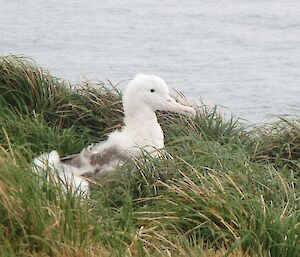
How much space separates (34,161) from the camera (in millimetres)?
5570

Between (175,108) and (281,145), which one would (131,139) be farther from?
(281,145)

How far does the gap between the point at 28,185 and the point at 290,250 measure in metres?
1.16

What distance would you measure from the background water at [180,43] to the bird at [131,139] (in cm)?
436

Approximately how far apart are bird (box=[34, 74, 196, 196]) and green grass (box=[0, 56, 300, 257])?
159mm

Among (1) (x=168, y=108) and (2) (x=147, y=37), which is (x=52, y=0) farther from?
(1) (x=168, y=108)

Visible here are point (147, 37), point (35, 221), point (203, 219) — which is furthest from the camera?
point (147, 37)

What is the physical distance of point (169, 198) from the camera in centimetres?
505

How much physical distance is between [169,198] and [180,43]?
10.7 meters

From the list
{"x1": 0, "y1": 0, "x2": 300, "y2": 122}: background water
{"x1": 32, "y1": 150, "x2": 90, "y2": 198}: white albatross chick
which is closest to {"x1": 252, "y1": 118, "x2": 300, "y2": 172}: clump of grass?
{"x1": 32, "y1": 150, "x2": 90, "y2": 198}: white albatross chick

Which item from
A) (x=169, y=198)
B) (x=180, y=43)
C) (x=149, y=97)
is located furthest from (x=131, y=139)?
(x=180, y=43)

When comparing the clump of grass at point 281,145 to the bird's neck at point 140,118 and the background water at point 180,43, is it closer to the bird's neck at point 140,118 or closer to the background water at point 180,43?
the bird's neck at point 140,118

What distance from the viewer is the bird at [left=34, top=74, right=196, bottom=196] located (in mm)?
6133

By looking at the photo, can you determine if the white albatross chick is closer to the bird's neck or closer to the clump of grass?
the bird's neck

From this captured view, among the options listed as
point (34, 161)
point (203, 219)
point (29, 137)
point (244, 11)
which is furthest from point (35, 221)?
point (244, 11)
